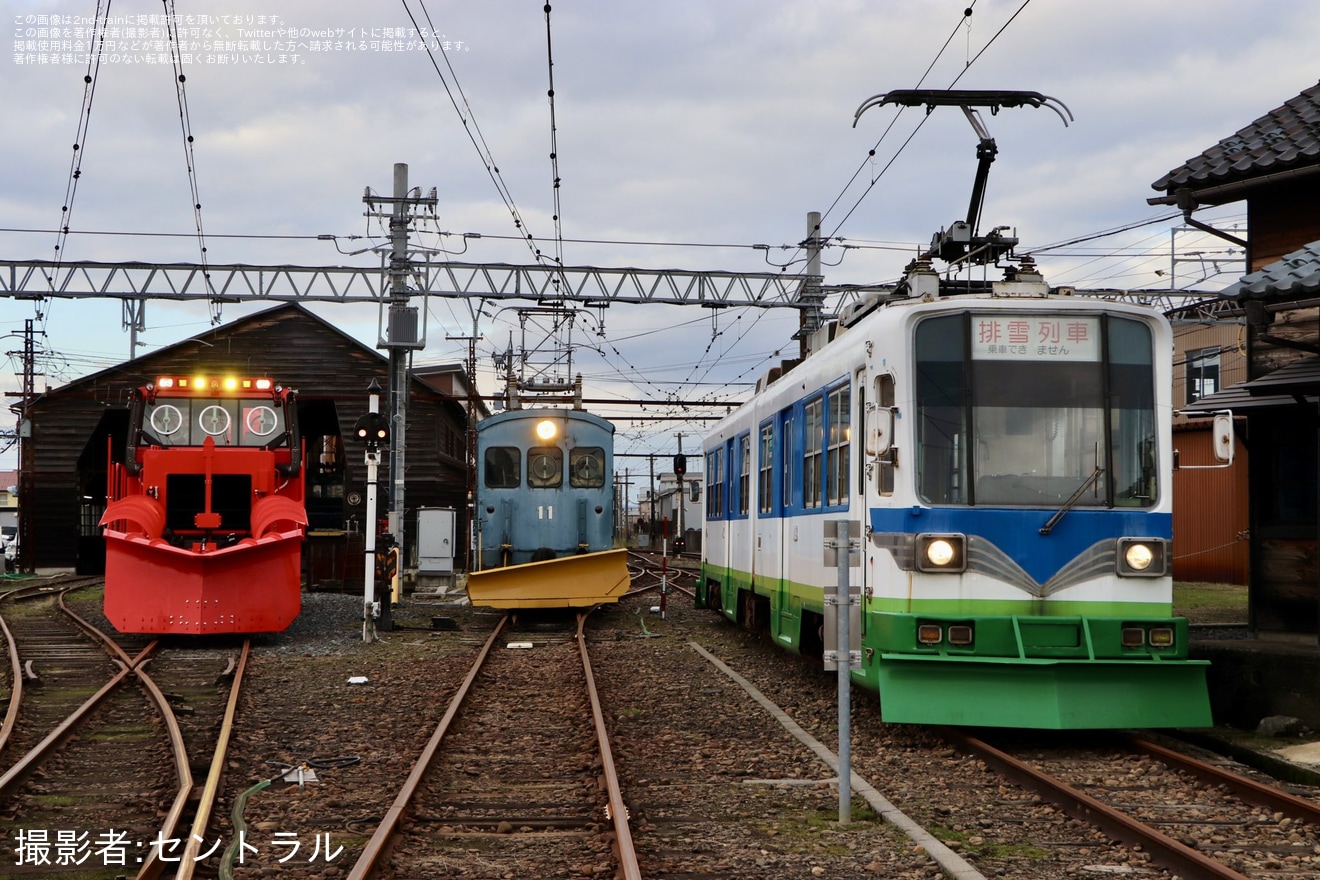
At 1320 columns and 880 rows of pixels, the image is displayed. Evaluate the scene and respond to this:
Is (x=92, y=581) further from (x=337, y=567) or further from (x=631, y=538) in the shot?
(x=631, y=538)

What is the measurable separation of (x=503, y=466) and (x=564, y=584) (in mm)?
2131

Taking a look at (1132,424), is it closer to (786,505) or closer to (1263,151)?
(1263,151)

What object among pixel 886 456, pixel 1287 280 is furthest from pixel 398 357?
pixel 1287 280

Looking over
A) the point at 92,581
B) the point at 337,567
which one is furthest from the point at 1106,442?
the point at 92,581

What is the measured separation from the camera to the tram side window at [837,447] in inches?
414

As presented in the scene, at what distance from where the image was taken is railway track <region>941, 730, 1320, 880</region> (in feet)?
20.7

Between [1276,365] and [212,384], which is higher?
[212,384]

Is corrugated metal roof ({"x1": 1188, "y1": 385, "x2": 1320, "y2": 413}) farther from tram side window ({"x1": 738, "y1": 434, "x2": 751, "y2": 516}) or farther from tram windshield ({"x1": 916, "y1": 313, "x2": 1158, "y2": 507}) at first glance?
tram side window ({"x1": 738, "y1": 434, "x2": 751, "y2": 516})

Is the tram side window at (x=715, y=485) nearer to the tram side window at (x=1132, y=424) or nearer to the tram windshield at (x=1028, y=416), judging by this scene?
the tram windshield at (x=1028, y=416)

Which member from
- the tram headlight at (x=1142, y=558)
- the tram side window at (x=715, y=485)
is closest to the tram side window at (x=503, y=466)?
the tram side window at (x=715, y=485)

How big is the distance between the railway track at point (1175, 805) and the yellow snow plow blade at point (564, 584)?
1086cm

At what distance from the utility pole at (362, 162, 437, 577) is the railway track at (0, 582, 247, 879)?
5.40m

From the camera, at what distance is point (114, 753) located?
912 centimetres

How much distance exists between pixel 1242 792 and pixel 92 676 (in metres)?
10.5
